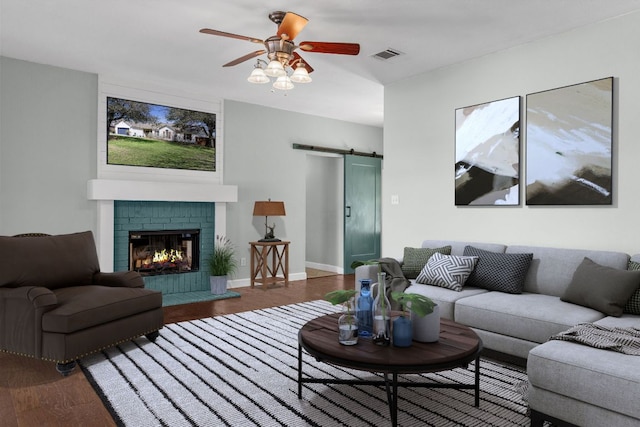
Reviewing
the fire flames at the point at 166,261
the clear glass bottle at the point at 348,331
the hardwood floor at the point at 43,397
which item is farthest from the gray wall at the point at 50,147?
the clear glass bottle at the point at 348,331

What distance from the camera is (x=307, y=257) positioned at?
8.18 meters

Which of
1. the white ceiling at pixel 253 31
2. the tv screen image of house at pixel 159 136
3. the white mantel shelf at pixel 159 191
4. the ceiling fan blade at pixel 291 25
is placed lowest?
the white mantel shelf at pixel 159 191

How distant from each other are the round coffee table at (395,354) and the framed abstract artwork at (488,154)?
2008mm

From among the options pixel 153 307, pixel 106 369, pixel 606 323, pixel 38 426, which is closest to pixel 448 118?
pixel 606 323

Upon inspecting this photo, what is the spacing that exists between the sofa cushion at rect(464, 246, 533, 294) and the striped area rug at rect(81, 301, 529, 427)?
0.69m

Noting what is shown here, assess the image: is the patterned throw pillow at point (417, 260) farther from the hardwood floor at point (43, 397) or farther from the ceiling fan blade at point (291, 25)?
the hardwood floor at point (43, 397)

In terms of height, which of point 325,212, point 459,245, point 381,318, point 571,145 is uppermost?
point 571,145

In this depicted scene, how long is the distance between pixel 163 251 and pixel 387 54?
3.64m

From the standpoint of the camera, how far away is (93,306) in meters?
2.99

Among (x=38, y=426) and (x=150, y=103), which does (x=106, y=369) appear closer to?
(x=38, y=426)

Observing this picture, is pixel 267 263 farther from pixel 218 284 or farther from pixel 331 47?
pixel 331 47

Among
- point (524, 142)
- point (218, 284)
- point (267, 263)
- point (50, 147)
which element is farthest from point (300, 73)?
point (267, 263)

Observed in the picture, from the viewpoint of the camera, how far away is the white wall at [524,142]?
3287mm

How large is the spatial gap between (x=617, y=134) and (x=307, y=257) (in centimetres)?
568
